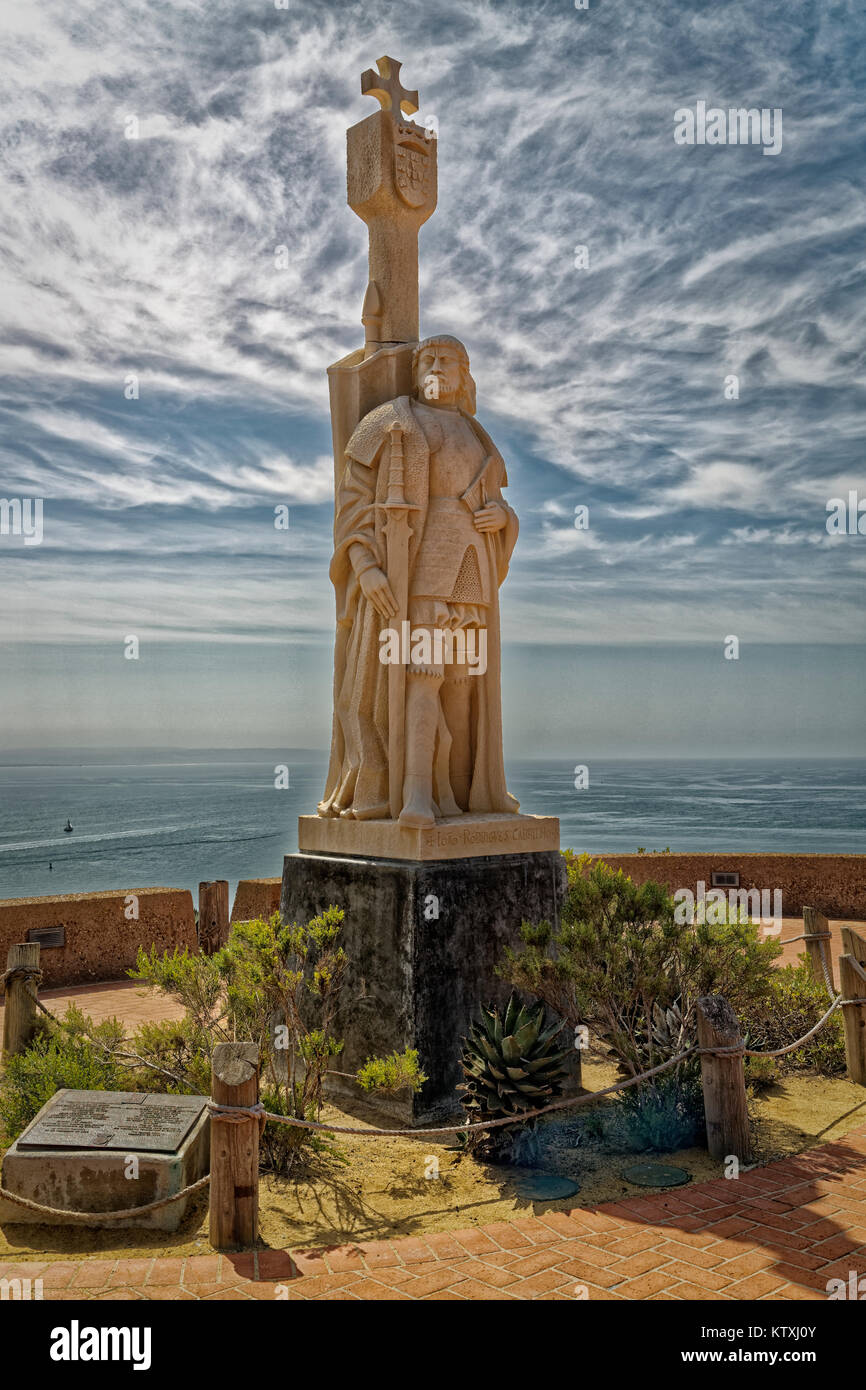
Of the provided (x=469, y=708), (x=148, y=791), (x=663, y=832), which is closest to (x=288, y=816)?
(x=663, y=832)

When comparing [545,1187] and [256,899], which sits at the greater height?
[256,899]

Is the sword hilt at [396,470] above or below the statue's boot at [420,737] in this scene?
above

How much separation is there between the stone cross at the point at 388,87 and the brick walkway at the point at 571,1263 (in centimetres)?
715

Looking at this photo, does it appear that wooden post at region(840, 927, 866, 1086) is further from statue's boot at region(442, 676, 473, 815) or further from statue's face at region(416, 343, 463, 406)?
statue's face at region(416, 343, 463, 406)

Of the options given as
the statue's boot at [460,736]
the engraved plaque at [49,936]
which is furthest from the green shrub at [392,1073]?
the engraved plaque at [49,936]

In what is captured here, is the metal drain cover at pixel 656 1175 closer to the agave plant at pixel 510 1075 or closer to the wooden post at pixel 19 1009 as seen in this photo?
the agave plant at pixel 510 1075

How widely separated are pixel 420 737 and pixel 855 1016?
323 centimetres

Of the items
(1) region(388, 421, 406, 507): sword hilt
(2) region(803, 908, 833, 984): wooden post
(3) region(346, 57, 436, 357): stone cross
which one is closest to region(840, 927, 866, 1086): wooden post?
(2) region(803, 908, 833, 984): wooden post

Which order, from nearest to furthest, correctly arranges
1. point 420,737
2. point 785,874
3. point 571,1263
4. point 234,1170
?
point 571,1263 → point 234,1170 → point 420,737 → point 785,874

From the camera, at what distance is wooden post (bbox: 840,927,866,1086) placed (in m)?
6.44

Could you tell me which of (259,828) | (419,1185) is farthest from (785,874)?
(259,828)

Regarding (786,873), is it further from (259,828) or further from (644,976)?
(259,828)

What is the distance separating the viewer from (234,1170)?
13.5 feet

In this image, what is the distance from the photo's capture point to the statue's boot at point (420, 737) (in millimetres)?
6531
